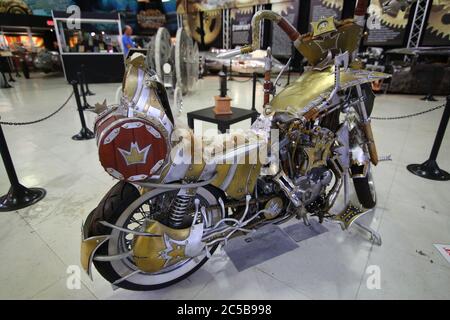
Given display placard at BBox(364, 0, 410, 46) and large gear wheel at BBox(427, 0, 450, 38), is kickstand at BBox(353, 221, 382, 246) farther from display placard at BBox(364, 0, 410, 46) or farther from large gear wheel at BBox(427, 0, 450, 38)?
large gear wheel at BBox(427, 0, 450, 38)

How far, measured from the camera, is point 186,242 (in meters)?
1.35

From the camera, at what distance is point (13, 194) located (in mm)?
2467

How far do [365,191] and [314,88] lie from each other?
3.79ft

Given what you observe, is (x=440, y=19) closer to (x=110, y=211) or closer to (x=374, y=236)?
(x=374, y=236)

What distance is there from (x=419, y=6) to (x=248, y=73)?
6312mm

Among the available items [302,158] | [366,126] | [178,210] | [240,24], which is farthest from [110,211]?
[240,24]

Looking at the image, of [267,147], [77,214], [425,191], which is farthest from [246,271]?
[425,191]

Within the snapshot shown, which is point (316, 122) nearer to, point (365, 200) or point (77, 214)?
point (365, 200)

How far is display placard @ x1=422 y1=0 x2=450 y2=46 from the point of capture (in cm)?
791

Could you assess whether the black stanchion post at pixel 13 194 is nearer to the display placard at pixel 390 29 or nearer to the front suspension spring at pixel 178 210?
the front suspension spring at pixel 178 210

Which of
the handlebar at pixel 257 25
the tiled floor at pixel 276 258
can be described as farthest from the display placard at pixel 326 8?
the handlebar at pixel 257 25

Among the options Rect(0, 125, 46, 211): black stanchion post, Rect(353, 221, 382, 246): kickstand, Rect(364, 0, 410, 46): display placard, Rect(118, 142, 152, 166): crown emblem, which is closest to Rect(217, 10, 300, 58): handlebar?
Rect(118, 142, 152, 166): crown emblem

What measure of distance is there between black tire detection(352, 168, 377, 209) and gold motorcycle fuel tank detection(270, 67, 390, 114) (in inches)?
36.0

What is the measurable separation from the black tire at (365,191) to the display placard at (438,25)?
353 inches
